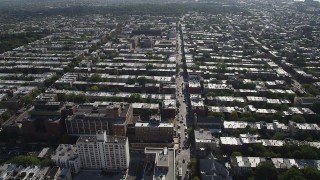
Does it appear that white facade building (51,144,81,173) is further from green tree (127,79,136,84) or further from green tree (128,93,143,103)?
green tree (127,79,136,84)

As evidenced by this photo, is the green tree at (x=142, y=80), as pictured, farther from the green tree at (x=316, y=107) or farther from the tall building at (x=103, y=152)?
the green tree at (x=316, y=107)

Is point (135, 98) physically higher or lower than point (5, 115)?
higher

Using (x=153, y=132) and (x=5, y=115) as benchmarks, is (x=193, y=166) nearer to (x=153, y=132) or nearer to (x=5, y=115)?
(x=153, y=132)

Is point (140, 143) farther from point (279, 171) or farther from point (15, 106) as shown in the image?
point (15, 106)

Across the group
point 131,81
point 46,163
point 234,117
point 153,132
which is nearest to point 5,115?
point 46,163

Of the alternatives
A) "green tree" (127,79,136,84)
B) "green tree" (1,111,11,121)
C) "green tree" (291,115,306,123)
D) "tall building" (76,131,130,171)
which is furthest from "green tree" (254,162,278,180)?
"green tree" (1,111,11,121)

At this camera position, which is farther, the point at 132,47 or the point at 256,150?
the point at 132,47

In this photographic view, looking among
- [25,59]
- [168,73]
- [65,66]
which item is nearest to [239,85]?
[168,73]
